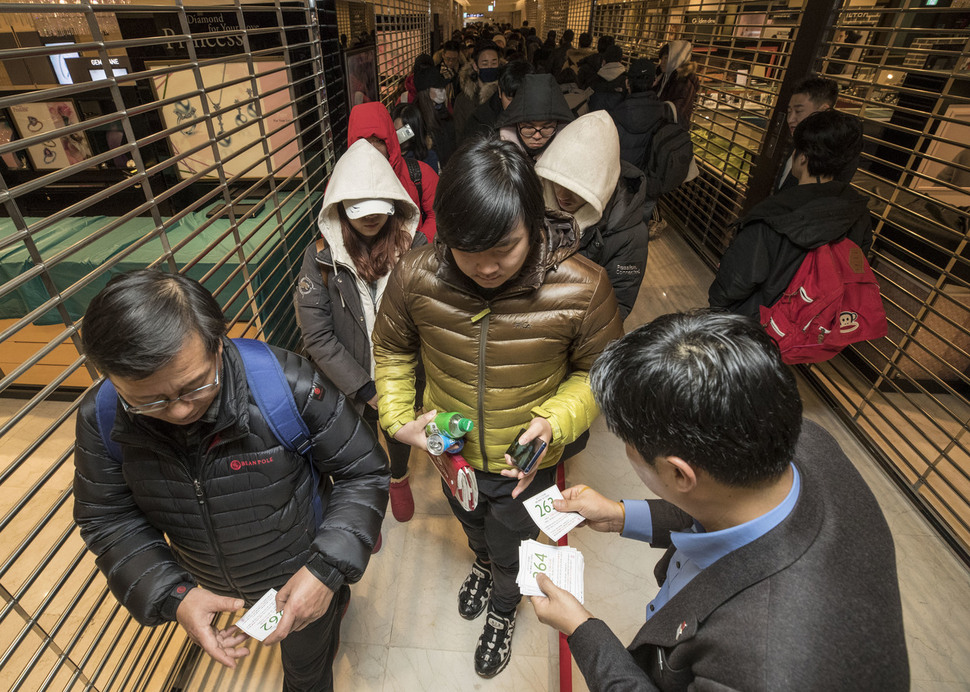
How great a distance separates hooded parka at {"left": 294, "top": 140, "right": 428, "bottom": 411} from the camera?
2.09 metres

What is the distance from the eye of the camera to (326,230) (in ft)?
7.05

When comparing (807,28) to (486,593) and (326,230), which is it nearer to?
(326,230)

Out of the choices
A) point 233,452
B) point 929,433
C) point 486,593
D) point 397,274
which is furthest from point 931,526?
point 233,452

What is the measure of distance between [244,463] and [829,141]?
3075 millimetres

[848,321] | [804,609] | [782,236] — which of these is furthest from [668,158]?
[804,609]

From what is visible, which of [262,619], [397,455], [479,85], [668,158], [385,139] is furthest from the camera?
[479,85]

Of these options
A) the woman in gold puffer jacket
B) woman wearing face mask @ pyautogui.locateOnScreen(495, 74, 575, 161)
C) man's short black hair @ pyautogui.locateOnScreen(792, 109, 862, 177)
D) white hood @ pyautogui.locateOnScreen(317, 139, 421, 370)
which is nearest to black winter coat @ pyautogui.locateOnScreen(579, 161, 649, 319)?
woman wearing face mask @ pyautogui.locateOnScreen(495, 74, 575, 161)

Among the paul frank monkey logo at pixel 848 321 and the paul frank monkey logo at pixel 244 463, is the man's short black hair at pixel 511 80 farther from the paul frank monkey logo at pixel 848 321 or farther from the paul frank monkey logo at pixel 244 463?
the paul frank monkey logo at pixel 244 463

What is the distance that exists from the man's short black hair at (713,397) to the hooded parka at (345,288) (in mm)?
1537

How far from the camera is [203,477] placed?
127 cm

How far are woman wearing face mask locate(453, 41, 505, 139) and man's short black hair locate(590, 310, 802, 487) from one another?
494 centimetres

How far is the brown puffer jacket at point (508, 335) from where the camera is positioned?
58.9 inches

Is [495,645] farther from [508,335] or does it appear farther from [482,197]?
[482,197]

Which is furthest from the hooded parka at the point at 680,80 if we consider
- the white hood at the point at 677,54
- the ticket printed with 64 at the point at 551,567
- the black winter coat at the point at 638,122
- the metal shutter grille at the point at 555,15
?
the metal shutter grille at the point at 555,15
